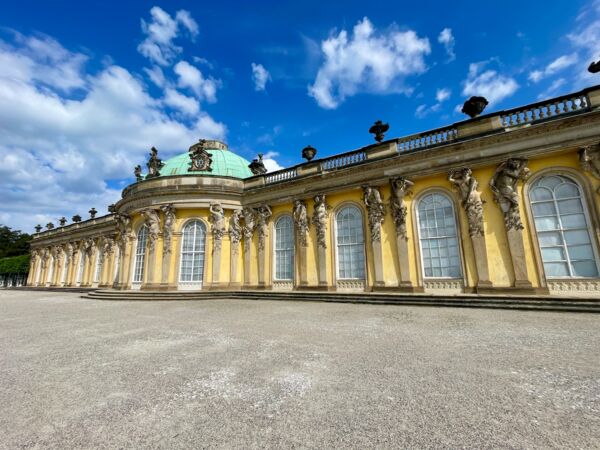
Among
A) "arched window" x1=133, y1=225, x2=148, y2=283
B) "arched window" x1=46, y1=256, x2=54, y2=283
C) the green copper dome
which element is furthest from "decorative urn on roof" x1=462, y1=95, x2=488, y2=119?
"arched window" x1=46, y1=256, x2=54, y2=283

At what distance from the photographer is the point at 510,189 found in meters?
10.8

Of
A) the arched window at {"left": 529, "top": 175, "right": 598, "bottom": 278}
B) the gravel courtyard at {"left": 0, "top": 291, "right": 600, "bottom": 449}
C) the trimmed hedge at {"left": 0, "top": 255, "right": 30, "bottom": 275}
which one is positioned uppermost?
the trimmed hedge at {"left": 0, "top": 255, "right": 30, "bottom": 275}

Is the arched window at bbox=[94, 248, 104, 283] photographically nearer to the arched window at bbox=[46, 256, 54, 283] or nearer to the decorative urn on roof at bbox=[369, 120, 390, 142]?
the arched window at bbox=[46, 256, 54, 283]

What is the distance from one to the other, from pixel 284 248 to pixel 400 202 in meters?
7.20

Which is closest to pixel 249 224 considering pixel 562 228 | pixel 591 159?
pixel 562 228

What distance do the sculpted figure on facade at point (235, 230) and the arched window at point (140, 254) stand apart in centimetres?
576

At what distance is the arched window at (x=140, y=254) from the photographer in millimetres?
18239

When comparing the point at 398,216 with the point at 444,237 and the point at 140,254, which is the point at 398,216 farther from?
the point at 140,254

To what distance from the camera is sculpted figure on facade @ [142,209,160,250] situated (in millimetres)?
17406

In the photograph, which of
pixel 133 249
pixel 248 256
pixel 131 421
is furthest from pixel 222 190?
pixel 131 421

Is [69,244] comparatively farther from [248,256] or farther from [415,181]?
[415,181]

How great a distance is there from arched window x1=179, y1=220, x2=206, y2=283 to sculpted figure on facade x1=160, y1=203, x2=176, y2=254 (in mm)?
787

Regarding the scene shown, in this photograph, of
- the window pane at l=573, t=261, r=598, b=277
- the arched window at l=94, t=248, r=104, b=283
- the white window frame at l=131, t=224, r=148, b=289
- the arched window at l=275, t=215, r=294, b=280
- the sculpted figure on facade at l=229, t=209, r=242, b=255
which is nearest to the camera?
the window pane at l=573, t=261, r=598, b=277

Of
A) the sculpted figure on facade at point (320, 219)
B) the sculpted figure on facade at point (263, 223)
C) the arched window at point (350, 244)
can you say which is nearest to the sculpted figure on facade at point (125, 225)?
the sculpted figure on facade at point (263, 223)
